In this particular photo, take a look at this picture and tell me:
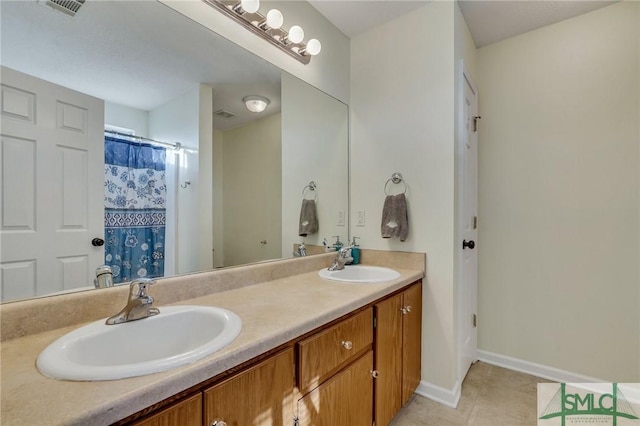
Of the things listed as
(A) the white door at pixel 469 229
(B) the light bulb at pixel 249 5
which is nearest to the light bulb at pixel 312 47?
(B) the light bulb at pixel 249 5

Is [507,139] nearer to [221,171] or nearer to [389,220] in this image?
[389,220]

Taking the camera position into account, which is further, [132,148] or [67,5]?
[132,148]

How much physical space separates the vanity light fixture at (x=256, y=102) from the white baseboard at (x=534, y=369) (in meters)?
2.40

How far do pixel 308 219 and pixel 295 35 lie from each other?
1.07 meters

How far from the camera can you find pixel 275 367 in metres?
0.82

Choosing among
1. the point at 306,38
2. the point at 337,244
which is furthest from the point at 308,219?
the point at 306,38

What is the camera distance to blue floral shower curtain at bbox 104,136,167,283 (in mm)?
998

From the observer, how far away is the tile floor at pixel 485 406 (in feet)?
5.03

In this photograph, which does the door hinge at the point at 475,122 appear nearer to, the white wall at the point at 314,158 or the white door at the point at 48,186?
the white wall at the point at 314,158

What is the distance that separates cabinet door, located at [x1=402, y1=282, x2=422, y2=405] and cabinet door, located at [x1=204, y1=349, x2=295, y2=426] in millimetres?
871

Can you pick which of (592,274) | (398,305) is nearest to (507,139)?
(592,274)

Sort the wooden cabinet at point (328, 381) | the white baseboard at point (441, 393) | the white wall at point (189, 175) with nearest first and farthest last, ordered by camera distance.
→ the wooden cabinet at point (328, 381) → the white wall at point (189, 175) → the white baseboard at point (441, 393)

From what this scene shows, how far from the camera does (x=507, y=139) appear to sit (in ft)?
6.97

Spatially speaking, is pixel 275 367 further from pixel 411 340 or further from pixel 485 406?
pixel 485 406
